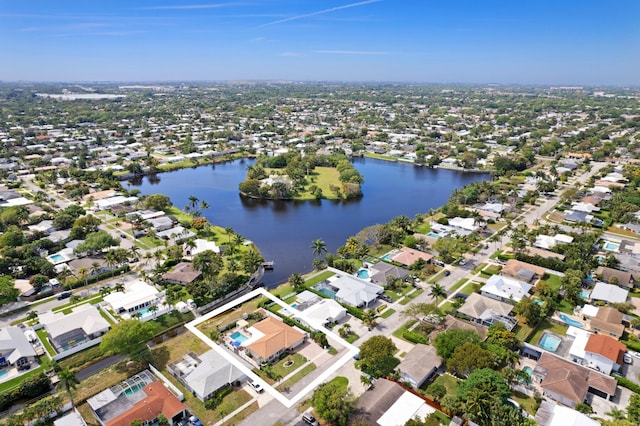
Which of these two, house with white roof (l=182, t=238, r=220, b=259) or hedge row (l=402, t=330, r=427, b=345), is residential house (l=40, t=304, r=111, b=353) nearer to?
house with white roof (l=182, t=238, r=220, b=259)

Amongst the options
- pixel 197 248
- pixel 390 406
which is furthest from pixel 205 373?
pixel 197 248

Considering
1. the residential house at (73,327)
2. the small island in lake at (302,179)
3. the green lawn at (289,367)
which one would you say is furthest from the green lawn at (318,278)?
the small island in lake at (302,179)

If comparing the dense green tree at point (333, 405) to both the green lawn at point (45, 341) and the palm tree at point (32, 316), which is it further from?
the palm tree at point (32, 316)

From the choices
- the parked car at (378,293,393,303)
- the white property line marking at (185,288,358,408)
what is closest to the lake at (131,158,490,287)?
the white property line marking at (185,288,358,408)

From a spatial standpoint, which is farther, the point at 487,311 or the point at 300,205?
the point at 300,205

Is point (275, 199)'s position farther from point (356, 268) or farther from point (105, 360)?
point (105, 360)

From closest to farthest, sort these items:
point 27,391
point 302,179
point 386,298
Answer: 1. point 27,391
2. point 386,298
3. point 302,179

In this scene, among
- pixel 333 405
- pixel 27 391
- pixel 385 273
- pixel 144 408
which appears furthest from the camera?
pixel 385 273

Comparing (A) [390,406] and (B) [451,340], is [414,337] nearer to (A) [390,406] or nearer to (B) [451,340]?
(B) [451,340]
